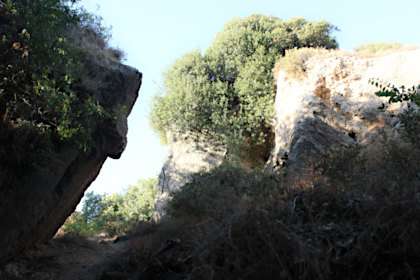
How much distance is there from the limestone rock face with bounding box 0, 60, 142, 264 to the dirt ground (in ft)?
1.02

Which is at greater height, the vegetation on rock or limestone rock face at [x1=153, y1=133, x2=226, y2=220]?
limestone rock face at [x1=153, y1=133, x2=226, y2=220]

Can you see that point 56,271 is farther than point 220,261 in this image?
Yes

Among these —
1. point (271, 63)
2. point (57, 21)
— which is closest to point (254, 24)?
point (271, 63)

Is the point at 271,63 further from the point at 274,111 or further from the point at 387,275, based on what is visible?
the point at 387,275

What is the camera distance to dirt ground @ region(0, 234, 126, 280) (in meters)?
6.48

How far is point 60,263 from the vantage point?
26.1 feet

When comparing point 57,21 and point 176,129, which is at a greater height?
point 176,129

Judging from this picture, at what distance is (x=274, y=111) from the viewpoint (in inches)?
622

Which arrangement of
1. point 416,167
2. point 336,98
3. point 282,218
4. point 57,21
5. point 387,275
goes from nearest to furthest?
1. point 387,275
2. point 282,218
3. point 416,167
4. point 57,21
5. point 336,98

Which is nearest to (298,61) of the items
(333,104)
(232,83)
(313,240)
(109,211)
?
(333,104)

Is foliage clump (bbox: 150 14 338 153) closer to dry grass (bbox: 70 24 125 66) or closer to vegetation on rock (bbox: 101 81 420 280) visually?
dry grass (bbox: 70 24 125 66)

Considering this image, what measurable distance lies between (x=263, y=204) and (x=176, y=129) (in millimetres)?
13158

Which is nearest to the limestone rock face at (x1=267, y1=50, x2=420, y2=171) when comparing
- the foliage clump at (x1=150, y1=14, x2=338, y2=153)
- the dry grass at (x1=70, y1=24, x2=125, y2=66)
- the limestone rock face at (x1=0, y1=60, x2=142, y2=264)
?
the foliage clump at (x1=150, y1=14, x2=338, y2=153)

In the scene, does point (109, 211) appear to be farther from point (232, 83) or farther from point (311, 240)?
point (311, 240)
